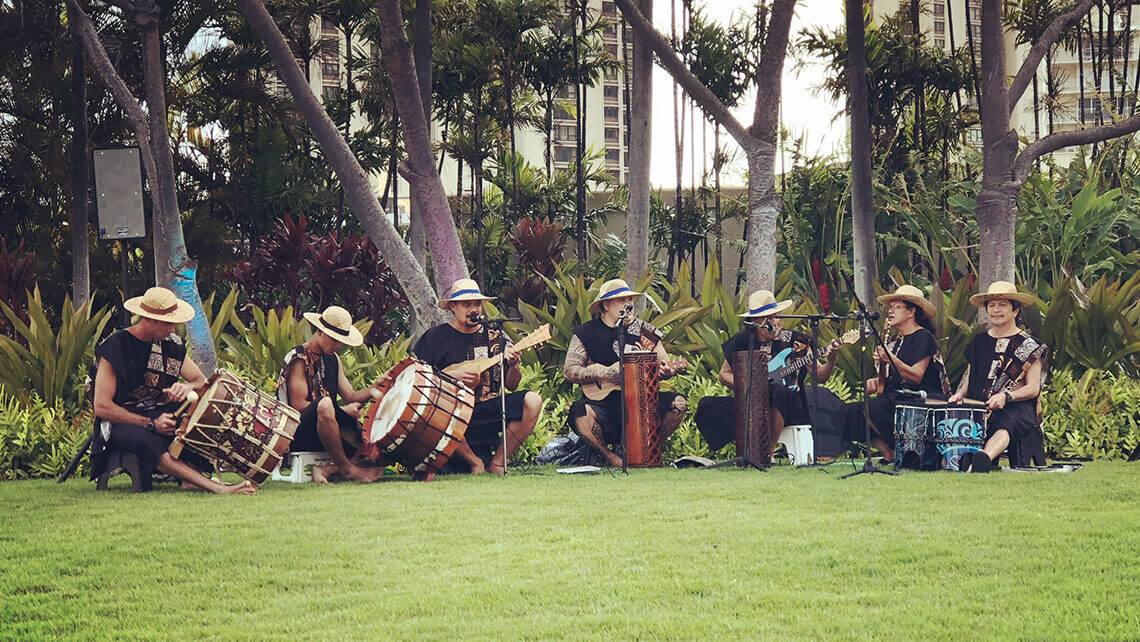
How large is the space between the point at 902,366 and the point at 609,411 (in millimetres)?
2048

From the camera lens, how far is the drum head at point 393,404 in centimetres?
820

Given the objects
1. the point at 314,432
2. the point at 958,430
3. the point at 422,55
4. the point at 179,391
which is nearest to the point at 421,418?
the point at 314,432

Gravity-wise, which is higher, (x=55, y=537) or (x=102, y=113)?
(x=102, y=113)

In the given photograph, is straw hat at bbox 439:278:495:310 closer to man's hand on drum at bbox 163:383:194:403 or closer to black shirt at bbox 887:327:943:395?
man's hand on drum at bbox 163:383:194:403

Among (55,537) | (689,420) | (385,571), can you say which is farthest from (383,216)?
(385,571)

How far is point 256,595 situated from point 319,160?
56.2 feet

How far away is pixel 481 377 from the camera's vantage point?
898cm

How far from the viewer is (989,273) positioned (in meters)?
11.1

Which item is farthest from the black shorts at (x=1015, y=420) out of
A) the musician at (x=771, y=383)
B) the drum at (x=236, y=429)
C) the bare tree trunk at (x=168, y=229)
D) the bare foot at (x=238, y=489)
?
the bare tree trunk at (x=168, y=229)

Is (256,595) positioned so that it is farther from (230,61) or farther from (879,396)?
(230,61)

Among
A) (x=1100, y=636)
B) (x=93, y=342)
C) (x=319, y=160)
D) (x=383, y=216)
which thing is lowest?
(x=1100, y=636)

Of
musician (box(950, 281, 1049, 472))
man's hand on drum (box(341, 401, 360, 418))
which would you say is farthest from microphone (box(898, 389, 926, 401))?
man's hand on drum (box(341, 401, 360, 418))

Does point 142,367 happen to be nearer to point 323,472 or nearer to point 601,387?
point 323,472

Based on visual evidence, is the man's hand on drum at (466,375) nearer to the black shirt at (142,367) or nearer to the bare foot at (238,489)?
the bare foot at (238,489)
